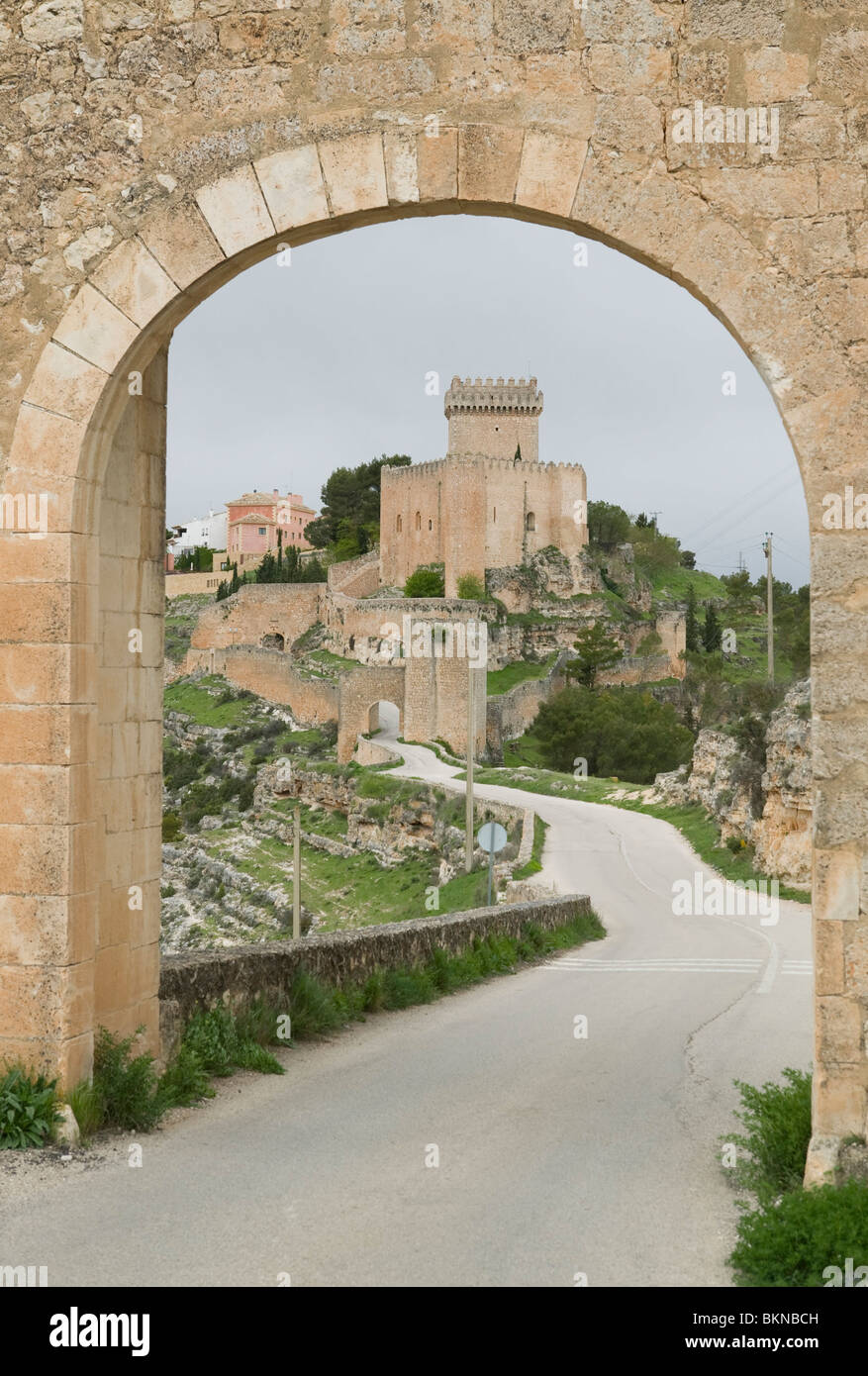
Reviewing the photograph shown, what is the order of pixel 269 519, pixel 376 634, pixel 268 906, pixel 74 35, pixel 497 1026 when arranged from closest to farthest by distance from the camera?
pixel 74 35 → pixel 497 1026 → pixel 268 906 → pixel 376 634 → pixel 269 519

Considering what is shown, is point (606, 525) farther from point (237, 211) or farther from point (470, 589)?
point (237, 211)

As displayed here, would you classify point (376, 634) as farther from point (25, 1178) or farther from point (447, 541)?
point (25, 1178)

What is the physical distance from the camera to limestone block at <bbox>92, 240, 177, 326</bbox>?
5.35m

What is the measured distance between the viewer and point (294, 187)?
5203 mm

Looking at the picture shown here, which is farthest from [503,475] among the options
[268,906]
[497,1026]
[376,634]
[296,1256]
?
[296,1256]

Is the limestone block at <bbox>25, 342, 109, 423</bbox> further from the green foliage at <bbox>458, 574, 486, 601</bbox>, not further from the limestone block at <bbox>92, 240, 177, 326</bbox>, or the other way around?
the green foliage at <bbox>458, 574, 486, 601</bbox>

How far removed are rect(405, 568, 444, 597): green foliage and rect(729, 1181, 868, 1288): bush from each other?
63.4 m

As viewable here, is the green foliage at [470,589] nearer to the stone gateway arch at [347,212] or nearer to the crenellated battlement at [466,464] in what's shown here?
the crenellated battlement at [466,464]

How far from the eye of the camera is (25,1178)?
4.80 metres

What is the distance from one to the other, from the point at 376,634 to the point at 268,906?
30311mm

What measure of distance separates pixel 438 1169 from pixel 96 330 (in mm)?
3854

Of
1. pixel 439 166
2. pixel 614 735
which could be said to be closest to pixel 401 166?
pixel 439 166

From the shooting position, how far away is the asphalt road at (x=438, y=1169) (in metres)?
4.11

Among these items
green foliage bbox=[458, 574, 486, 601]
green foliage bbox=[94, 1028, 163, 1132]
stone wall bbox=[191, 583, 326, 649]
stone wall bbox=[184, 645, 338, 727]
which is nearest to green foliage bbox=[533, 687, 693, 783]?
stone wall bbox=[184, 645, 338, 727]
